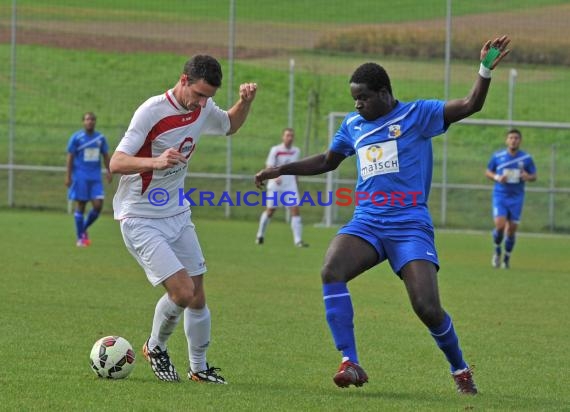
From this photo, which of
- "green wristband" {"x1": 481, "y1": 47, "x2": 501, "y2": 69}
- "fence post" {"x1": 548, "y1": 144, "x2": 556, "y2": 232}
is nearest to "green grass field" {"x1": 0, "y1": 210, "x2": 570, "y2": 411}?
"green wristband" {"x1": 481, "y1": 47, "x2": 501, "y2": 69}

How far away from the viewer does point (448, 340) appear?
7367 mm

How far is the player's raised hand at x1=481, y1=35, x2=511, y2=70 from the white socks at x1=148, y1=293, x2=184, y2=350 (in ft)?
8.19

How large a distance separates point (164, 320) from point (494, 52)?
2736 mm

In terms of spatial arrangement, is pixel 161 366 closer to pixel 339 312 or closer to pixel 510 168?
pixel 339 312

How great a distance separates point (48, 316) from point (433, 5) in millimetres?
19615

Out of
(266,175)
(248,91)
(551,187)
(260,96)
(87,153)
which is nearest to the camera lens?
(248,91)

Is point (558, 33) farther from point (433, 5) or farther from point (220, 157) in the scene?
point (220, 157)

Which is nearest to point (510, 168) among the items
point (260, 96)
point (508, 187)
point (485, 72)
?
point (508, 187)

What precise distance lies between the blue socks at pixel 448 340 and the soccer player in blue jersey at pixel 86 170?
1272 cm

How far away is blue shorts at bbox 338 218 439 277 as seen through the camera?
A: 736cm

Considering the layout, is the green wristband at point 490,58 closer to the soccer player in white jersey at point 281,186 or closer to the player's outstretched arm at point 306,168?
the player's outstretched arm at point 306,168

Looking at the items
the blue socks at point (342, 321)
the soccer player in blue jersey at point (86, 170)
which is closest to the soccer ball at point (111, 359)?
the blue socks at point (342, 321)

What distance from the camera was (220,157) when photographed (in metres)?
30.6

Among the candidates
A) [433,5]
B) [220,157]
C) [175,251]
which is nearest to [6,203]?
[220,157]
